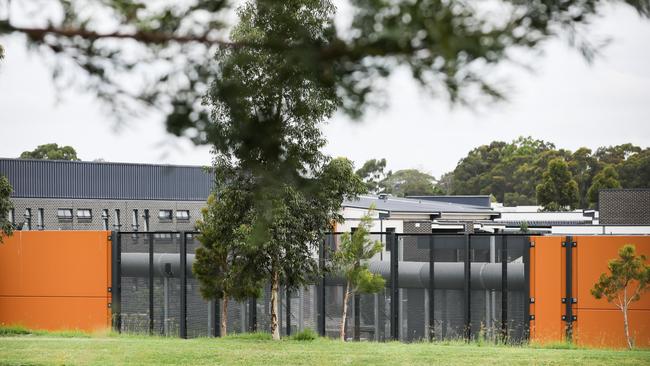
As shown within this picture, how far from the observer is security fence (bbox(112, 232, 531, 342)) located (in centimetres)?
1684

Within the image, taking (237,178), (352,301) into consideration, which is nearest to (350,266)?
(352,301)

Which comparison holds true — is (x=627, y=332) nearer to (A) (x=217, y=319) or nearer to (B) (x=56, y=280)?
(A) (x=217, y=319)

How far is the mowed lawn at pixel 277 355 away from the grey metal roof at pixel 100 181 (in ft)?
96.9

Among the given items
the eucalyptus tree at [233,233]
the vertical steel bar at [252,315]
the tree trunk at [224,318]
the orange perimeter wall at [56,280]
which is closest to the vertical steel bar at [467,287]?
the eucalyptus tree at [233,233]

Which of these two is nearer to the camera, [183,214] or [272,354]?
[272,354]

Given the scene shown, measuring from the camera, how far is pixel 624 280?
1572 centimetres

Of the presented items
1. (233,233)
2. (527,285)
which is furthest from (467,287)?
(233,233)

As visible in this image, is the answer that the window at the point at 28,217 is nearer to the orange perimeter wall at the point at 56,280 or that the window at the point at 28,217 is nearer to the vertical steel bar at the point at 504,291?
the orange perimeter wall at the point at 56,280

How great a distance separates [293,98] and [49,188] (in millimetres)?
38799

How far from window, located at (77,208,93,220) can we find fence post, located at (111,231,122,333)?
84.7 ft

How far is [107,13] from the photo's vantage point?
6418 mm

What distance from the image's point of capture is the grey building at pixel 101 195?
4312 centimetres

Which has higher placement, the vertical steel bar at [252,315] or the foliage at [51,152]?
the foliage at [51,152]

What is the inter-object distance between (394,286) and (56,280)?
727 centimetres
